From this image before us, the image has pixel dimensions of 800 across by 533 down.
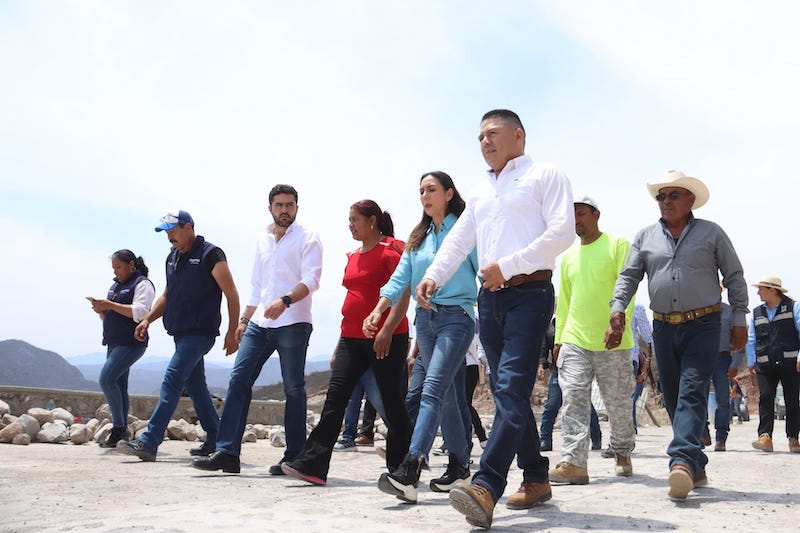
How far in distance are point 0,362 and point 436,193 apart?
6455 inches

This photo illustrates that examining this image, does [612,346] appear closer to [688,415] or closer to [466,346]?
[688,415]

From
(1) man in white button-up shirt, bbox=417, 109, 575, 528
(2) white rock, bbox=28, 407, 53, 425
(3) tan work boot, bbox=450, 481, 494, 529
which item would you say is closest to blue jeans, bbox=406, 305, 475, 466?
(1) man in white button-up shirt, bbox=417, 109, 575, 528

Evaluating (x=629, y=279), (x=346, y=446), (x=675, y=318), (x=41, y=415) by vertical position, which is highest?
(x=629, y=279)

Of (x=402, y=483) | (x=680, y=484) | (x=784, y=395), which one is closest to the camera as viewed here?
(x=402, y=483)

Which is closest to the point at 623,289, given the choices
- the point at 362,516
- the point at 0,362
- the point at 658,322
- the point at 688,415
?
the point at 658,322

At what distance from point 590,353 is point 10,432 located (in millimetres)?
5972

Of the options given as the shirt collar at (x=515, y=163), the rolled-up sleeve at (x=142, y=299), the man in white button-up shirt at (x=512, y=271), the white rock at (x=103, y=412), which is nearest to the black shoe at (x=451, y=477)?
the man in white button-up shirt at (x=512, y=271)

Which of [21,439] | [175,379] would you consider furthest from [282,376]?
[21,439]

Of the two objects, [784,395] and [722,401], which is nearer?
[722,401]

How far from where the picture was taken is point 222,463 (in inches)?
226

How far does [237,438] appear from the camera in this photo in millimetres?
5879

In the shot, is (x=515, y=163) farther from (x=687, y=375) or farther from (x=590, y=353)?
(x=590, y=353)

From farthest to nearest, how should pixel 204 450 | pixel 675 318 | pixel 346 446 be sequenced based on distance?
pixel 346 446 → pixel 204 450 → pixel 675 318

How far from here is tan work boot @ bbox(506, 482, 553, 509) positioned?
399cm
